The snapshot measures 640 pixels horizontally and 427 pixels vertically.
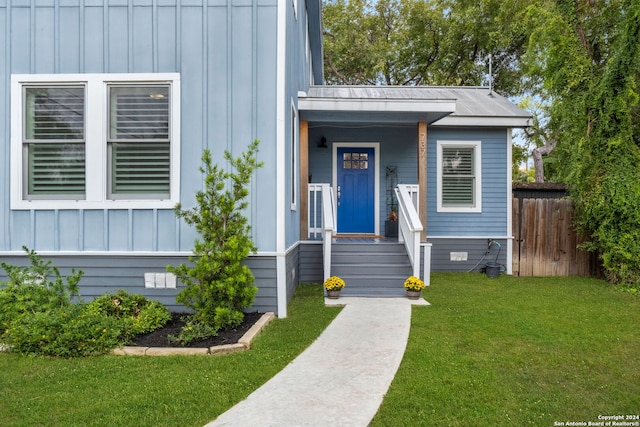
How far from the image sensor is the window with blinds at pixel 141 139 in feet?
17.6

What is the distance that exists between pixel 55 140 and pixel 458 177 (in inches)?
302

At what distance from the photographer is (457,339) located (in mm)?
4449

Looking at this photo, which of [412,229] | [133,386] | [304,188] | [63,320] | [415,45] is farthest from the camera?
[415,45]

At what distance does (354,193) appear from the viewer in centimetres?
962

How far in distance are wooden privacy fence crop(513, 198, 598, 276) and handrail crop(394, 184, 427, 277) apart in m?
3.08

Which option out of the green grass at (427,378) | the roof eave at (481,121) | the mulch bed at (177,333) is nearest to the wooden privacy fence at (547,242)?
the roof eave at (481,121)

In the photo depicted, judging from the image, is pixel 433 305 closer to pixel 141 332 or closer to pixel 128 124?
pixel 141 332

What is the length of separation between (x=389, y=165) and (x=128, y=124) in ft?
18.9

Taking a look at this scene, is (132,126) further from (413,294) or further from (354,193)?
(354,193)

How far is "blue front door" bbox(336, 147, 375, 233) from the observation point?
959cm

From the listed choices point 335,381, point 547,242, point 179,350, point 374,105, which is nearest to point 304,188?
point 374,105

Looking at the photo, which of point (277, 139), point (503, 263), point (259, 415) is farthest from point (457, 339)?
point (503, 263)

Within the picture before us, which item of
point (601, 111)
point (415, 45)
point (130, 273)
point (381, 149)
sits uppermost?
point (415, 45)

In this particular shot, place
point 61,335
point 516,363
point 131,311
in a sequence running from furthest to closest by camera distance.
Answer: point 131,311
point 61,335
point 516,363
